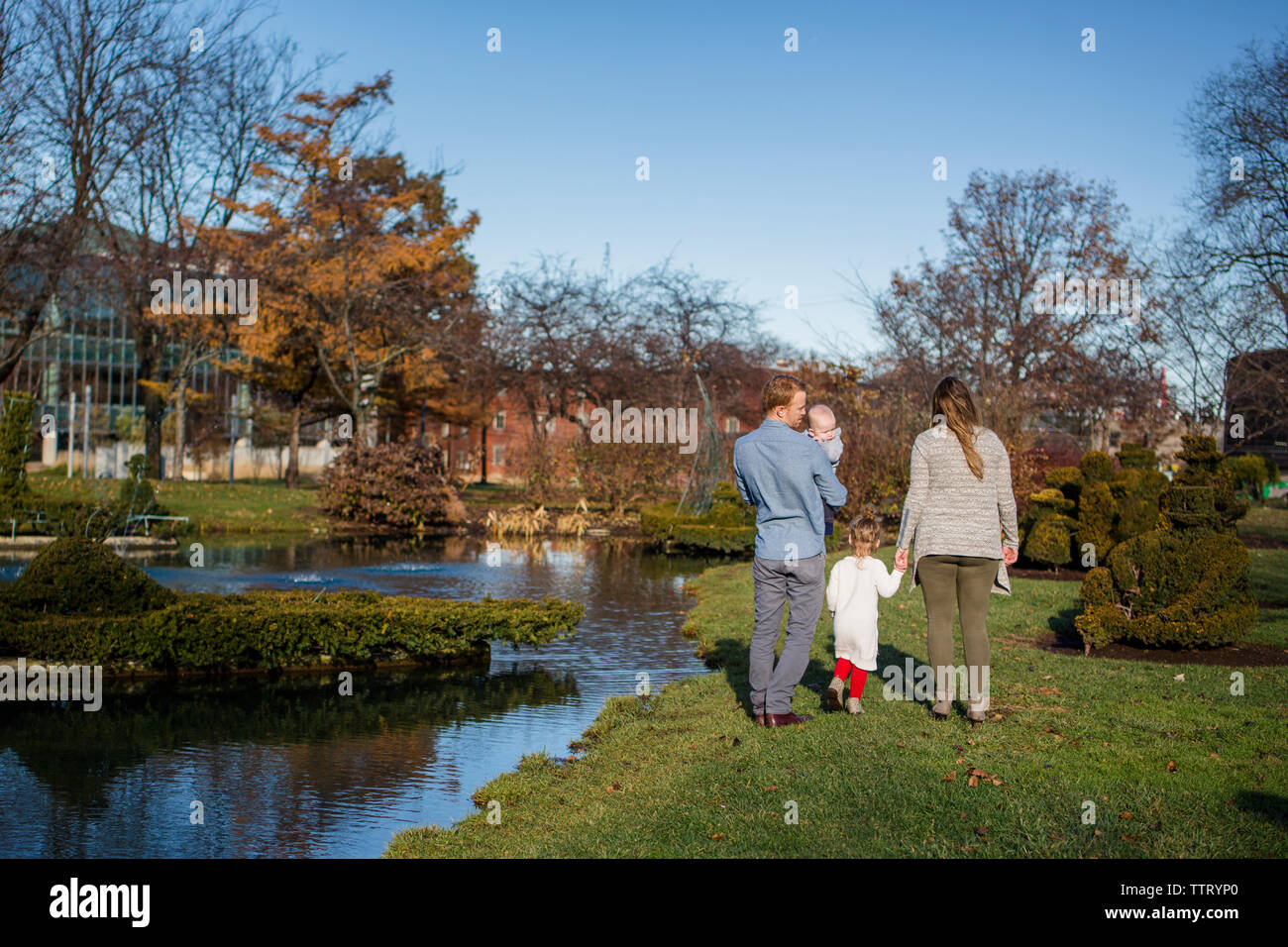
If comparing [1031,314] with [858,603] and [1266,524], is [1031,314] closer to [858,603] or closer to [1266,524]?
[1266,524]

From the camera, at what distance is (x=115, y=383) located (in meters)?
52.2

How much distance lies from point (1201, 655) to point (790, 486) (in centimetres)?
478

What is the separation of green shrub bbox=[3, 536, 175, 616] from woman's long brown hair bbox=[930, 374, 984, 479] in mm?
6587

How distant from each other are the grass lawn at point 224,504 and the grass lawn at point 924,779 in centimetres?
1783

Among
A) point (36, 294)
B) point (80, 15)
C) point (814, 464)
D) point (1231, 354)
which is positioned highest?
point (80, 15)

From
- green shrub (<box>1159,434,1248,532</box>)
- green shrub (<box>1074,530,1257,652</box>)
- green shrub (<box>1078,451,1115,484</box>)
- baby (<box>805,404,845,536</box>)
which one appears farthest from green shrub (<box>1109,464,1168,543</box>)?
baby (<box>805,404,845,536</box>)

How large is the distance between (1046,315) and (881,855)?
30.5 metres

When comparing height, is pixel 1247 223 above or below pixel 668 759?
above

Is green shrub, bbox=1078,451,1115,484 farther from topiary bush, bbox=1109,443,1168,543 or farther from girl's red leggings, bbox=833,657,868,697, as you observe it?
girl's red leggings, bbox=833,657,868,697

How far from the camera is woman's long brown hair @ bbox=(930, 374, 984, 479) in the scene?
610 centimetres

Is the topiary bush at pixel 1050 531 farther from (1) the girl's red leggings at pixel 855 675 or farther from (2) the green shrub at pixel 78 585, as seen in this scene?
(2) the green shrub at pixel 78 585

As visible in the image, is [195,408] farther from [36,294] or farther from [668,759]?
[668,759]
